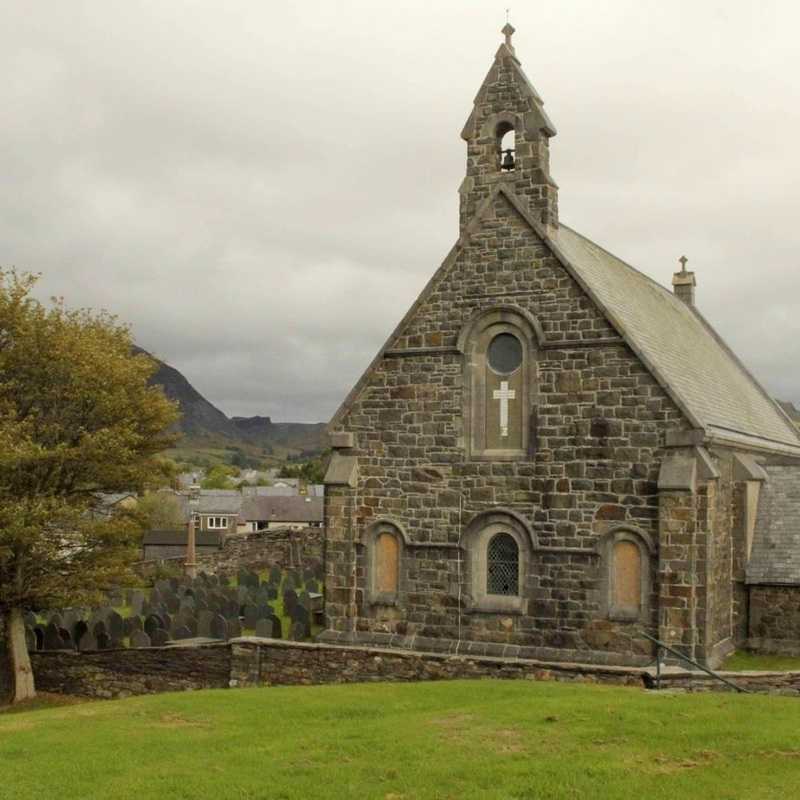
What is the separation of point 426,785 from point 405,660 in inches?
371

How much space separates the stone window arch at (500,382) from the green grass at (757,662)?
6.09 metres

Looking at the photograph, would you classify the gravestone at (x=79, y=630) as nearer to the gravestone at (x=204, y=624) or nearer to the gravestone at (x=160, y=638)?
the gravestone at (x=160, y=638)

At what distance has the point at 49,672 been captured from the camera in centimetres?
2688

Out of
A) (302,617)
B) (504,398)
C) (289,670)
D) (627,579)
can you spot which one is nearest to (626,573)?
(627,579)

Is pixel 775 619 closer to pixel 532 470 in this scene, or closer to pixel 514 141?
pixel 532 470

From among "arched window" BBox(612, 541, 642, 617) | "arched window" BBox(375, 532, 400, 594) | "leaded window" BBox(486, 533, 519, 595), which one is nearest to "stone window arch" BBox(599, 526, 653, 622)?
"arched window" BBox(612, 541, 642, 617)

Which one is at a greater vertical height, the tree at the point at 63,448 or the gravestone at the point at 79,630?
the tree at the point at 63,448

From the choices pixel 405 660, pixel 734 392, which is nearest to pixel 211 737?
pixel 405 660

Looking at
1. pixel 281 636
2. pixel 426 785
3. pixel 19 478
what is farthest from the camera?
pixel 281 636

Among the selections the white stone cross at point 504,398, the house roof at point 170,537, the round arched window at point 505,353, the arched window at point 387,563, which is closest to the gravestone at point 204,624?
the arched window at point 387,563

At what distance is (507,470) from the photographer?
22594 millimetres

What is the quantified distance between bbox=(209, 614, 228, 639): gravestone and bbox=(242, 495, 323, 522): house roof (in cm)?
5520

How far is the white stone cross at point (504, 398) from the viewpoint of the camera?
2275 cm

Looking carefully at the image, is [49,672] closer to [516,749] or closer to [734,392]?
[516,749]
